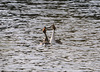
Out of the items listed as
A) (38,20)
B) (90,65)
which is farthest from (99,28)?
(90,65)

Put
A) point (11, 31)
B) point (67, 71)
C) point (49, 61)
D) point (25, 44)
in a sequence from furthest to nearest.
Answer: point (11, 31), point (25, 44), point (49, 61), point (67, 71)

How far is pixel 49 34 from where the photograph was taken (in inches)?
1211

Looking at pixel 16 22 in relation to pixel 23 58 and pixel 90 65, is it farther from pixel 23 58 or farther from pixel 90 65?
pixel 90 65

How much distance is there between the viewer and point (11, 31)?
30891 millimetres

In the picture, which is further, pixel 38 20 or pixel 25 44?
pixel 38 20

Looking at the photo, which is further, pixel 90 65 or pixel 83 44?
pixel 83 44

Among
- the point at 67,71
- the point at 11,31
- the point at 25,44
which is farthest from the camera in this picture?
the point at 11,31

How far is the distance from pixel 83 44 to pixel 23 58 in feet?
18.1

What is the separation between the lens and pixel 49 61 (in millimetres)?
23641

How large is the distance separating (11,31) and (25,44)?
156 inches

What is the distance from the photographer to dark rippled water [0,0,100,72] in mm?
23172

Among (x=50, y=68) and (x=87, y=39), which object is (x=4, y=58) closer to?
(x=50, y=68)

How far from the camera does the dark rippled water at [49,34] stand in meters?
23.2

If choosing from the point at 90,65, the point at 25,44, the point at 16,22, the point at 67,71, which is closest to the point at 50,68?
the point at 67,71
